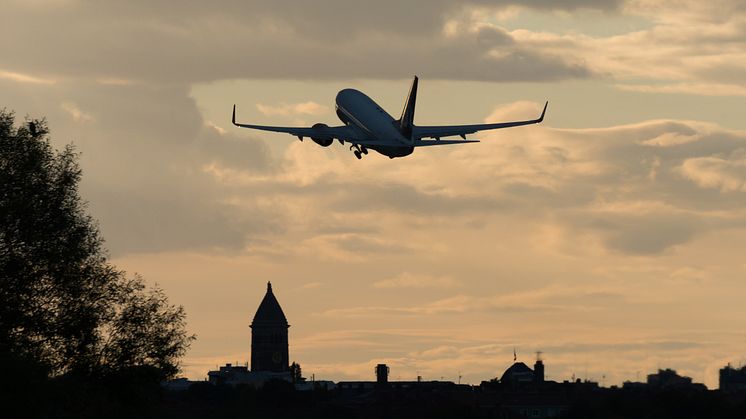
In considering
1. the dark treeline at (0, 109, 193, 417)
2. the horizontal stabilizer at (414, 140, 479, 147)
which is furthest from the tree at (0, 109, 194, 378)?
the horizontal stabilizer at (414, 140, 479, 147)

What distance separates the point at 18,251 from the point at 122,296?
7.49m

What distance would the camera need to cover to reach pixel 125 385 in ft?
387

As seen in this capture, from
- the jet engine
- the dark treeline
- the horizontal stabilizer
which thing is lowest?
the dark treeline

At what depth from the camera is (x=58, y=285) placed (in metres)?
117

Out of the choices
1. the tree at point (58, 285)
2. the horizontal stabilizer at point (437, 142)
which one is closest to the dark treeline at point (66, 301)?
the tree at point (58, 285)

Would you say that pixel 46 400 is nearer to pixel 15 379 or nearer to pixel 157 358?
pixel 15 379

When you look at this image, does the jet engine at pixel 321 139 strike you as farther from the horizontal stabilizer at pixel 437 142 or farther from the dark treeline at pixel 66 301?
the dark treeline at pixel 66 301

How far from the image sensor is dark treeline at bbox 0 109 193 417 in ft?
378

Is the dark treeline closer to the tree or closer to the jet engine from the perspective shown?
the tree

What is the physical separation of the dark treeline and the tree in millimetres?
64

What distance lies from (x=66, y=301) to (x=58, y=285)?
4.09 ft

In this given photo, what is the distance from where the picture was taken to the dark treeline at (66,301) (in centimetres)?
11519

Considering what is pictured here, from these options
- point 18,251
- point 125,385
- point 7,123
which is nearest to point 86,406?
point 125,385

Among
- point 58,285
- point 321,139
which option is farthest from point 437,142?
point 58,285
